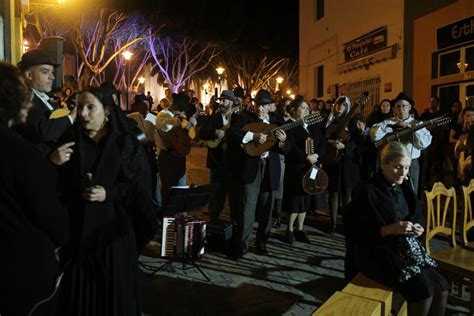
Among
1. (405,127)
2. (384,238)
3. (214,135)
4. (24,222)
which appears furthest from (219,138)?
(24,222)

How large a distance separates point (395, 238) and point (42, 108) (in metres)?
3.10

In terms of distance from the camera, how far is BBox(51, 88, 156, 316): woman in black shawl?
3.17m

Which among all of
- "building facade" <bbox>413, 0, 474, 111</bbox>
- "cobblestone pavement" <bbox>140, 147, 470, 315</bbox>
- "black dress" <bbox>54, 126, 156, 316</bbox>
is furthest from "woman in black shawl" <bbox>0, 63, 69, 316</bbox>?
"building facade" <bbox>413, 0, 474, 111</bbox>

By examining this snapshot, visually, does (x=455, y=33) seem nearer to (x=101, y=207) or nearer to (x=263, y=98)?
(x=263, y=98)

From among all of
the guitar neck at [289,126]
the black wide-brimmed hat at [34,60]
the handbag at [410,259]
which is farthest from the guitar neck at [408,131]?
the black wide-brimmed hat at [34,60]

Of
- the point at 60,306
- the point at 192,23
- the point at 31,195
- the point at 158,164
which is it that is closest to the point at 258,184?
the point at 158,164

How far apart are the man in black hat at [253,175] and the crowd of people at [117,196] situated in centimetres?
1

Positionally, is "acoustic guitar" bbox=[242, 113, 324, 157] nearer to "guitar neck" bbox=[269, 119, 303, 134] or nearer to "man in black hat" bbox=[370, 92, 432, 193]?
"guitar neck" bbox=[269, 119, 303, 134]

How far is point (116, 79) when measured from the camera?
4069 centimetres

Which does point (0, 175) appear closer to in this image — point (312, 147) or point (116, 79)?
point (312, 147)

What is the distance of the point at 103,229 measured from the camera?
321 centimetres

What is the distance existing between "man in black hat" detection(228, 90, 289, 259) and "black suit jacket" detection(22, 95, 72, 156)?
7.63 feet

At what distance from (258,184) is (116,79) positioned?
3680 centimetres

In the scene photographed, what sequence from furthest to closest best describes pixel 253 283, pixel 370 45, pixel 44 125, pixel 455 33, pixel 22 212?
pixel 370 45, pixel 455 33, pixel 253 283, pixel 44 125, pixel 22 212
